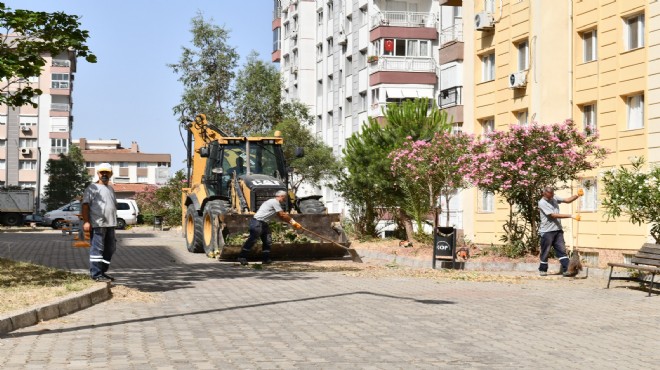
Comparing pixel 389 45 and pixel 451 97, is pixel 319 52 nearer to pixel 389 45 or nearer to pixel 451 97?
pixel 389 45

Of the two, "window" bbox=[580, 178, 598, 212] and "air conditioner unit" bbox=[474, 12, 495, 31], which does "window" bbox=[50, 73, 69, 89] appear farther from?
"window" bbox=[580, 178, 598, 212]

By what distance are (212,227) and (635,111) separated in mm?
11911

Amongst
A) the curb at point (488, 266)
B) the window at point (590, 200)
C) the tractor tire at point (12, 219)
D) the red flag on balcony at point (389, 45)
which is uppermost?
the red flag on balcony at point (389, 45)

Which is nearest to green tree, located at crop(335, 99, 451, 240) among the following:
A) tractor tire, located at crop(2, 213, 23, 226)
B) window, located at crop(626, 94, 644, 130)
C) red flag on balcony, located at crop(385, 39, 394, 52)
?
window, located at crop(626, 94, 644, 130)

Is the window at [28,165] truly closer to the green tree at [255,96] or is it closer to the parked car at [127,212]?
the parked car at [127,212]

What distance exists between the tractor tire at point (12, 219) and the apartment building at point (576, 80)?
144 ft

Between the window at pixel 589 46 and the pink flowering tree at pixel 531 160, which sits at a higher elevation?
the window at pixel 589 46

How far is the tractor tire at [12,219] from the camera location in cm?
7262

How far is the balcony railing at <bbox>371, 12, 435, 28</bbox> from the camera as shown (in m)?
60.0

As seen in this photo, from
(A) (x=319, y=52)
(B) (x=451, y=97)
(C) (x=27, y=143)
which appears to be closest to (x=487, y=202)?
(B) (x=451, y=97)

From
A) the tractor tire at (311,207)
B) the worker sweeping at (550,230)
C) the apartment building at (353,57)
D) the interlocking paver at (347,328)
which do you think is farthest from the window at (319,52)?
the interlocking paver at (347,328)

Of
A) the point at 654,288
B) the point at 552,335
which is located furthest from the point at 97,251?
the point at 654,288

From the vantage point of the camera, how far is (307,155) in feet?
197

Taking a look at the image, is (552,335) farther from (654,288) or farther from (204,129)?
(204,129)
